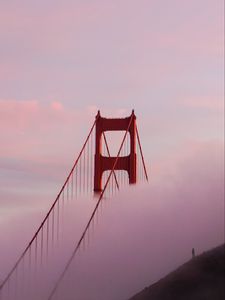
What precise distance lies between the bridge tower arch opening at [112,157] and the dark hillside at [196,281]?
1091cm

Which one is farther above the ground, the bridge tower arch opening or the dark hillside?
the bridge tower arch opening

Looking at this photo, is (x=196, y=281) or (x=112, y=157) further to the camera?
(x=112, y=157)

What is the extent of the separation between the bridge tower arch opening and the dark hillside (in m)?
10.9

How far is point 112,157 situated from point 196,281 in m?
13.7

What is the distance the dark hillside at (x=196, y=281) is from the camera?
12336mm

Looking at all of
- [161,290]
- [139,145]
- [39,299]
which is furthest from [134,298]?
[139,145]

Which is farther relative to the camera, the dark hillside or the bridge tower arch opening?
the bridge tower arch opening

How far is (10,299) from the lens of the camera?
31453mm

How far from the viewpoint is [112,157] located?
26328 mm

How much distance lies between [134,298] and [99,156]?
11695 millimetres

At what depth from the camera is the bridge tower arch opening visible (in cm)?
2556

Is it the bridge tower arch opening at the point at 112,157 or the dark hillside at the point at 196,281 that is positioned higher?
the bridge tower arch opening at the point at 112,157

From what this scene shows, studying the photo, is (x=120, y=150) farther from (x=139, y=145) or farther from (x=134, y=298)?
(x=134, y=298)

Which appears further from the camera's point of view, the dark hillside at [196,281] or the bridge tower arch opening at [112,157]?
the bridge tower arch opening at [112,157]
